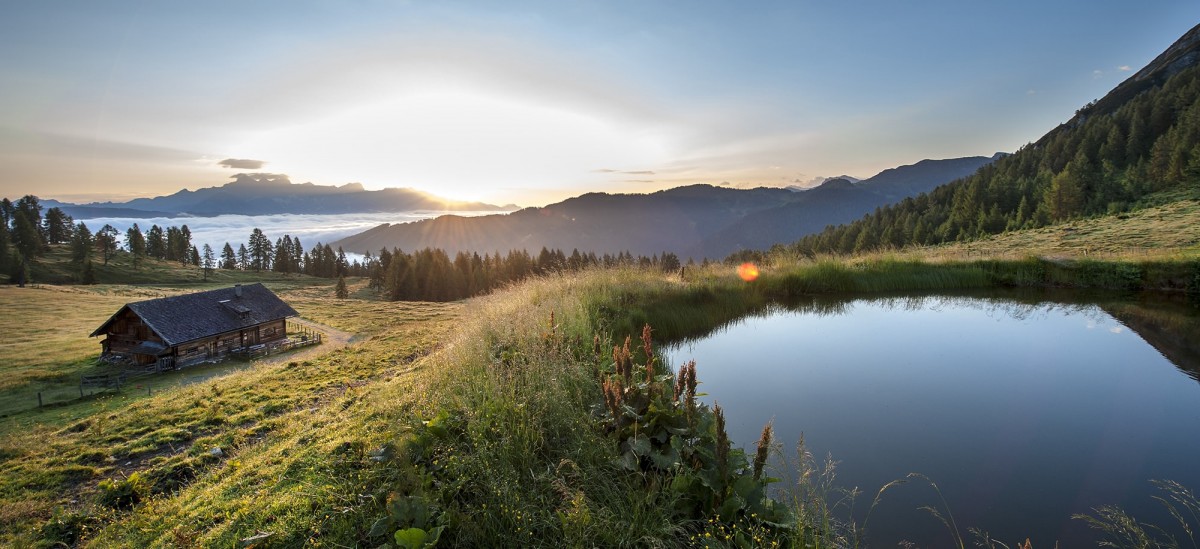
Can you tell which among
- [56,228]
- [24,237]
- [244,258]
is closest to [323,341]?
[24,237]

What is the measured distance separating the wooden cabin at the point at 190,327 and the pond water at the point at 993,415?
125ft

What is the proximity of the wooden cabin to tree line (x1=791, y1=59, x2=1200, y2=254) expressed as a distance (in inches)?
1680

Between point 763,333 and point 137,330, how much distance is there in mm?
41968

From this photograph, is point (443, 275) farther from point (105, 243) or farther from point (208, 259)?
point (105, 243)

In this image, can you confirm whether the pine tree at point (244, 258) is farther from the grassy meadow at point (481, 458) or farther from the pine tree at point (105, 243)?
the grassy meadow at point (481, 458)

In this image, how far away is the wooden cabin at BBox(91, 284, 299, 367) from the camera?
2981 cm

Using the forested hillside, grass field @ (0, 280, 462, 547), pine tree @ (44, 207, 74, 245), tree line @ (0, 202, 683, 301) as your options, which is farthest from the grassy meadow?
pine tree @ (44, 207, 74, 245)

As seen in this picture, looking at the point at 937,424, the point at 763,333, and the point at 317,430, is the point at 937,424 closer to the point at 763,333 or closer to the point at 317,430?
the point at 763,333

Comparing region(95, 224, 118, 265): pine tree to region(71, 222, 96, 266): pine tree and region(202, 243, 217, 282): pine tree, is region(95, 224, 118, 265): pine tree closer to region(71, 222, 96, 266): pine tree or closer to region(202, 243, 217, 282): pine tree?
region(71, 222, 96, 266): pine tree

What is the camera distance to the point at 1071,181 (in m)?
40.9

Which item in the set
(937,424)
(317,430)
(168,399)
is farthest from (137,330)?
(937,424)

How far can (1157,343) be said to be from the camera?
749 cm

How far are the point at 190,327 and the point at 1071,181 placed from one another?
76217mm

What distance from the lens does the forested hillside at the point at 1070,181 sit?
38375mm
